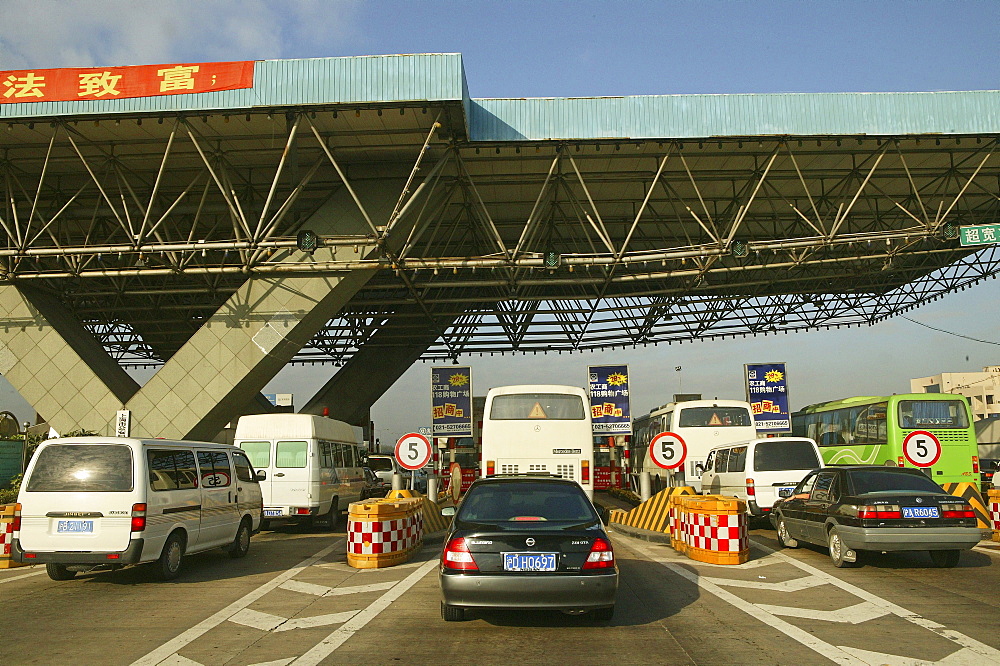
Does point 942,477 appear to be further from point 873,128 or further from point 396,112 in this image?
point 396,112

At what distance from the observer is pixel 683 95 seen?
62.7ft

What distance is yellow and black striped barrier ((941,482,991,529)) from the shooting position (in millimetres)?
15352

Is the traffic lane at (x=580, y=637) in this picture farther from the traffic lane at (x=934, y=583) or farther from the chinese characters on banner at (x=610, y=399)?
the chinese characters on banner at (x=610, y=399)

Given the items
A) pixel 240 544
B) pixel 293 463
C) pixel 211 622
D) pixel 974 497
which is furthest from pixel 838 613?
pixel 293 463

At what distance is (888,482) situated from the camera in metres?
11.3

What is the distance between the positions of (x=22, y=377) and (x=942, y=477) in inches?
966

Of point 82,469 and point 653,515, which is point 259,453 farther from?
point 653,515

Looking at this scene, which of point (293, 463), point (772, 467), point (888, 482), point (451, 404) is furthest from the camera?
point (451, 404)

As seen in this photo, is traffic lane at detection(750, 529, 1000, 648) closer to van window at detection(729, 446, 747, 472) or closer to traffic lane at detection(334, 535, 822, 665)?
traffic lane at detection(334, 535, 822, 665)

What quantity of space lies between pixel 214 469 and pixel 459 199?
1389 cm

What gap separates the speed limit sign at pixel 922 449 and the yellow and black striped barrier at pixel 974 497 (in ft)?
3.20

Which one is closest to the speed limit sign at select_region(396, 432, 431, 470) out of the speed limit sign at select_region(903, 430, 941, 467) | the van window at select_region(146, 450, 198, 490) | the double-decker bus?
the van window at select_region(146, 450, 198, 490)

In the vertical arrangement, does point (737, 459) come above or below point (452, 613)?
above

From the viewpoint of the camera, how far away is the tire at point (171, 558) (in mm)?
10221
